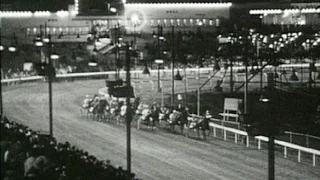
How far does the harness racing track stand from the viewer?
1244 cm

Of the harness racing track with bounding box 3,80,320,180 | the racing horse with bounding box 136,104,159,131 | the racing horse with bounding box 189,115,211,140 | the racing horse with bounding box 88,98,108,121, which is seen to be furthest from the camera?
the racing horse with bounding box 88,98,108,121

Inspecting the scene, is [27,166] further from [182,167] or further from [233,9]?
[233,9]

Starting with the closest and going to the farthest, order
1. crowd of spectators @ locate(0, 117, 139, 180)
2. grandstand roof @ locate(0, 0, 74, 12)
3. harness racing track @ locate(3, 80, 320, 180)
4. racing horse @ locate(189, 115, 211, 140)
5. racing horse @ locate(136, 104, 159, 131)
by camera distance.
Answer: crowd of spectators @ locate(0, 117, 139, 180), harness racing track @ locate(3, 80, 320, 180), racing horse @ locate(189, 115, 211, 140), racing horse @ locate(136, 104, 159, 131), grandstand roof @ locate(0, 0, 74, 12)

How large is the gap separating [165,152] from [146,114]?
3.47m

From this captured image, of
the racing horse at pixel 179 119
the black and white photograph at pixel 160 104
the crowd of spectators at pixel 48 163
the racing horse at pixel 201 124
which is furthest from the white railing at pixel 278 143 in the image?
the crowd of spectators at pixel 48 163

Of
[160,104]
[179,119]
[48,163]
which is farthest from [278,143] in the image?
[160,104]

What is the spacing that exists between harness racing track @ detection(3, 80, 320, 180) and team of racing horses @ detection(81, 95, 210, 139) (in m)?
0.34

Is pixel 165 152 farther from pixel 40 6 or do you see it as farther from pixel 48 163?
pixel 40 6

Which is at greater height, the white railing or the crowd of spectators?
the crowd of spectators

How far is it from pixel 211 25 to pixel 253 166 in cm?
2205

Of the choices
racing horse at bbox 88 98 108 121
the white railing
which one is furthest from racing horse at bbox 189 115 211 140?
racing horse at bbox 88 98 108 121

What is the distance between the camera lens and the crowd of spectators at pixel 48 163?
8.74m

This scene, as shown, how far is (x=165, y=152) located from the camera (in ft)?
48.5

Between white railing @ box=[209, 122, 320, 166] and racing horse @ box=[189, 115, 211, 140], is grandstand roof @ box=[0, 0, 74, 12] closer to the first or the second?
racing horse @ box=[189, 115, 211, 140]
